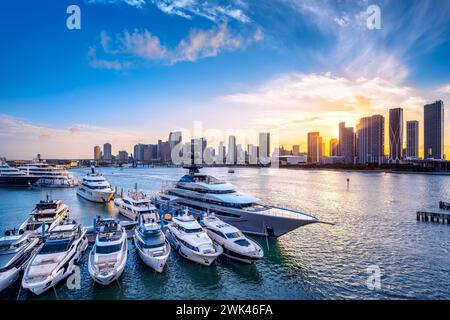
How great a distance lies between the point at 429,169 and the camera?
3866 inches

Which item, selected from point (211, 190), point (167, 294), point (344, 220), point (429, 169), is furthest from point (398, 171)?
point (167, 294)

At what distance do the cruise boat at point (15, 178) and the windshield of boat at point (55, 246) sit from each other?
50.8 m

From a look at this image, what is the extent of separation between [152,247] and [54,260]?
3925 mm

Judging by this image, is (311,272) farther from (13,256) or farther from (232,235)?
(13,256)

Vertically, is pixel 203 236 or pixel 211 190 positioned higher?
pixel 211 190

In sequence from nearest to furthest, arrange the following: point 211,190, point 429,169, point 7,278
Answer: point 7,278
point 211,190
point 429,169

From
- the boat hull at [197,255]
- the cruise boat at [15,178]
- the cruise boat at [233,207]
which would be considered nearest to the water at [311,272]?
the boat hull at [197,255]

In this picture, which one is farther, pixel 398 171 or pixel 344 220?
pixel 398 171

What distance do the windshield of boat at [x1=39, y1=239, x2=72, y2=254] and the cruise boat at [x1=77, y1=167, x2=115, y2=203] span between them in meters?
19.8

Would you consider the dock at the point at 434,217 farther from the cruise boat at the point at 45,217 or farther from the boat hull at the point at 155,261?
the cruise boat at the point at 45,217

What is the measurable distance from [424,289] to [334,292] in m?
3.83

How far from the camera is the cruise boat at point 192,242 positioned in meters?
11.8

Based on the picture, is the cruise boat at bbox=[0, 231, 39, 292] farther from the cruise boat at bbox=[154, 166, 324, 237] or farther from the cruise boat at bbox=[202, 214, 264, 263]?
the cruise boat at bbox=[202, 214, 264, 263]

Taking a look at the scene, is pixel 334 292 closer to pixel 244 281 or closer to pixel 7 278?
pixel 244 281
